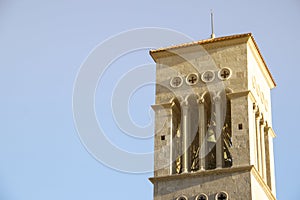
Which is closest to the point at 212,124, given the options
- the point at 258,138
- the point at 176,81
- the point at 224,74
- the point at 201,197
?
the point at 258,138

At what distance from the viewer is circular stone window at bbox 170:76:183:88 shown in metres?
33.1

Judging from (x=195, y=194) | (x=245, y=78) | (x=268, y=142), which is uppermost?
(x=245, y=78)

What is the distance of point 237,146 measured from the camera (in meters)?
31.0

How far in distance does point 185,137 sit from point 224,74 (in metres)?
2.97

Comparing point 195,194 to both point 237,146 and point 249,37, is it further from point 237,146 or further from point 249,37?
point 249,37

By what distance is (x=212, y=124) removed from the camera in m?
32.7

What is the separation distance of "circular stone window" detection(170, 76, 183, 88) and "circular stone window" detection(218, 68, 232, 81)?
1665 mm

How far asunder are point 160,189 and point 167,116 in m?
A: 3.22

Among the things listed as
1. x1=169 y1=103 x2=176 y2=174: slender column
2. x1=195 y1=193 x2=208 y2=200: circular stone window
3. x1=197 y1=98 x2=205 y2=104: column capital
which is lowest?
x1=195 y1=193 x2=208 y2=200: circular stone window

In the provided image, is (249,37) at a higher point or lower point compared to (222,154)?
higher

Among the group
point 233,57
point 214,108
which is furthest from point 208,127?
point 233,57

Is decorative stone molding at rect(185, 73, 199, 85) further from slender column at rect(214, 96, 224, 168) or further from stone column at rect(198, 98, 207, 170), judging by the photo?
slender column at rect(214, 96, 224, 168)

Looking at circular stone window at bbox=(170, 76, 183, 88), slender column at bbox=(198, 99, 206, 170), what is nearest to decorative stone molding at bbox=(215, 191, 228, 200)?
slender column at bbox=(198, 99, 206, 170)

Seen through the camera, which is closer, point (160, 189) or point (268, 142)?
point (160, 189)
